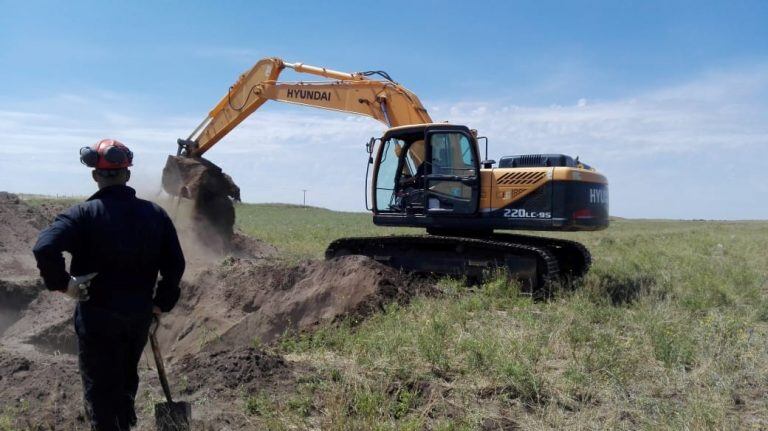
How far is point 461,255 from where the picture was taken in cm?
1073

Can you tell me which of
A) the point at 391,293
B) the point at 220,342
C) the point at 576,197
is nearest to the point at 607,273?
the point at 576,197

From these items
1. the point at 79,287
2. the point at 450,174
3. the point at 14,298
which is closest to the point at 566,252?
the point at 450,174

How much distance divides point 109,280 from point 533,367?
327cm

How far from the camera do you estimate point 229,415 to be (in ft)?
15.6

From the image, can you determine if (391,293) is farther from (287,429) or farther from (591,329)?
(287,429)

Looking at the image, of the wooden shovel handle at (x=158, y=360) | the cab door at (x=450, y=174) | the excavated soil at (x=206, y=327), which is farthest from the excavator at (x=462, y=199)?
the wooden shovel handle at (x=158, y=360)

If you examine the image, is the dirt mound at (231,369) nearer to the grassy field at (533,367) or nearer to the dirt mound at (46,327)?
the grassy field at (533,367)

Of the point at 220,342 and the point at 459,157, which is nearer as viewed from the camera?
the point at 220,342

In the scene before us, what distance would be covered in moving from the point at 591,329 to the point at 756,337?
163 centimetres

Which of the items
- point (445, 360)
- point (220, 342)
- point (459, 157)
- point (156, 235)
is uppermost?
point (459, 157)

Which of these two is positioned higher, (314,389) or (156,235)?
(156,235)

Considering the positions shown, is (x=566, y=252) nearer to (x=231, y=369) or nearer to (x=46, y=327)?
(x=231, y=369)

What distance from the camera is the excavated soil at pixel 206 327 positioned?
5114 millimetres

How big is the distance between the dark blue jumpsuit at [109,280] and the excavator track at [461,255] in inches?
246
